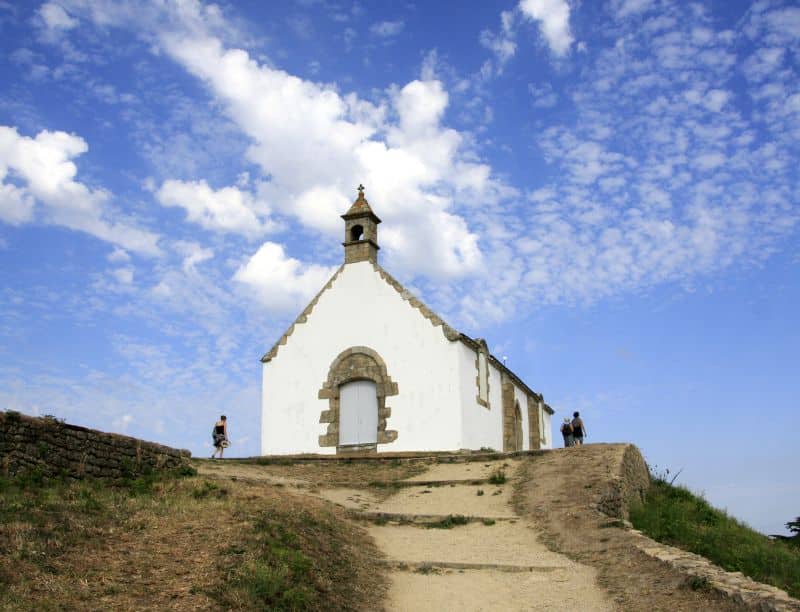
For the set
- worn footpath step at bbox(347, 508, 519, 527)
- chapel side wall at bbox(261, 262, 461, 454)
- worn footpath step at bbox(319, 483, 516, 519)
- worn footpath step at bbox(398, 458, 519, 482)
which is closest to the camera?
worn footpath step at bbox(347, 508, 519, 527)

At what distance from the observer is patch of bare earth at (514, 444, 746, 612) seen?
965cm

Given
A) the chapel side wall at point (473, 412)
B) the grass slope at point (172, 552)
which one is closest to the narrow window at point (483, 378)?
the chapel side wall at point (473, 412)

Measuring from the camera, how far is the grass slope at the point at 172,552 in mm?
8047

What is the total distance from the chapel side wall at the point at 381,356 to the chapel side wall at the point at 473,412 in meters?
0.36

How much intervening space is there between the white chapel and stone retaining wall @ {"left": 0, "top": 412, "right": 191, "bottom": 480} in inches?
403

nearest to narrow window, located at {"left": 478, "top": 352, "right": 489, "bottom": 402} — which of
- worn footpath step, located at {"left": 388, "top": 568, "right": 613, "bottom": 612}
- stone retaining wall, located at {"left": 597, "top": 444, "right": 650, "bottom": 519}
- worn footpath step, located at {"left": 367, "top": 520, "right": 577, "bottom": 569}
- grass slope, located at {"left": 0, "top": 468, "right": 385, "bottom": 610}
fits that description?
stone retaining wall, located at {"left": 597, "top": 444, "right": 650, "bottom": 519}

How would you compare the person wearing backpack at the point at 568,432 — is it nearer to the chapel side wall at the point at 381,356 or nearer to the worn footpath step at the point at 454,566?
the chapel side wall at the point at 381,356

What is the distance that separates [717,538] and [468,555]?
4.88 m

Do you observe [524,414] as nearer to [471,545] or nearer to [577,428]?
[577,428]

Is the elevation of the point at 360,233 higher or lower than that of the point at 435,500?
higher

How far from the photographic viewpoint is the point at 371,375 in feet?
81.1

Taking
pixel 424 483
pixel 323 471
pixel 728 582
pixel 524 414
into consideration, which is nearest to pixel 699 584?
pixel 728 582

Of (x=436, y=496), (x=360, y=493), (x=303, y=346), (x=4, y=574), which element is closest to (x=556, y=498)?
(x=436, y=496)

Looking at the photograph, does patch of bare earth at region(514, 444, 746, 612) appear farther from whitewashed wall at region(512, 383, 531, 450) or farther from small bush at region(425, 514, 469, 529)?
whitewashed wall at region(512, 383, 531, 450)
